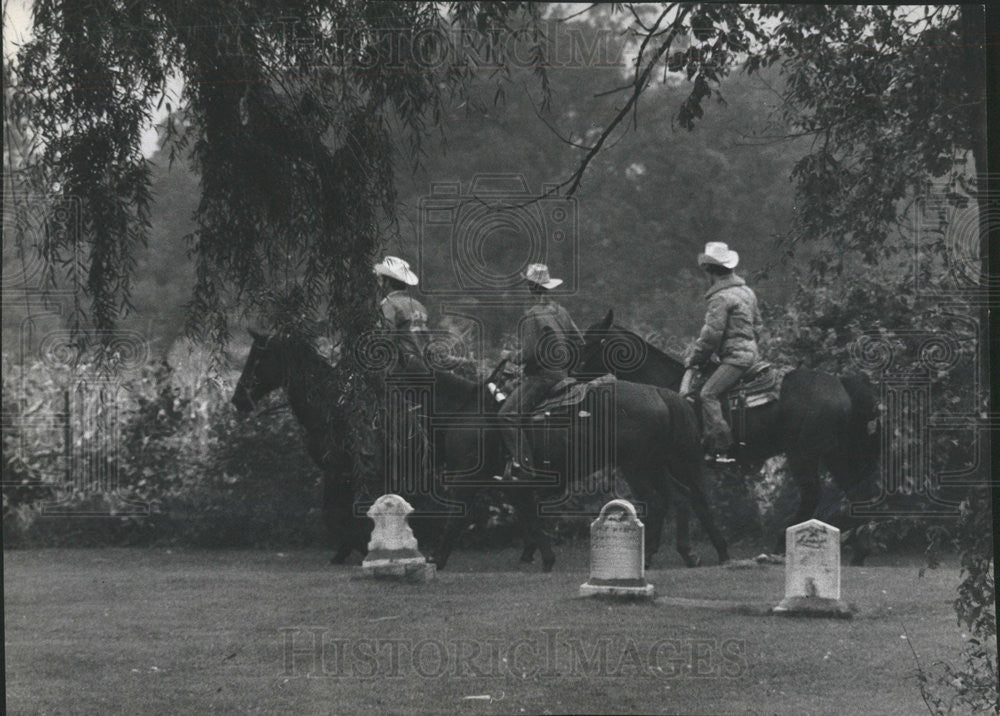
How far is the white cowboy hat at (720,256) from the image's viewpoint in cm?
783

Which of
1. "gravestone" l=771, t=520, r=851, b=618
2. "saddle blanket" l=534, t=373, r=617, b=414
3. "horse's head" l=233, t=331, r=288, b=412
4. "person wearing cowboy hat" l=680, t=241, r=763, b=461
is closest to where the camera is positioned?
"horse's head" l=233, t=331, r=288, b=412

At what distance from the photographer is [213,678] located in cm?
A: 712

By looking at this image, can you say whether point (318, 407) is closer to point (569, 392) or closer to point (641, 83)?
point (569, 392)

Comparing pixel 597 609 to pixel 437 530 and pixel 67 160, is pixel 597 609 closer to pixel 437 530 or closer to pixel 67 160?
pixel 437 530

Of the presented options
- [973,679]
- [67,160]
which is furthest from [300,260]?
[973,679]

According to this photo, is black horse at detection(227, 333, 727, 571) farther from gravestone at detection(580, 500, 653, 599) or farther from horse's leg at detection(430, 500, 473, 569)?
gravestone at detection(580, 500, 653, 599)

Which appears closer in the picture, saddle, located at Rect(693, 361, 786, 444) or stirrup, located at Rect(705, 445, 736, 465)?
saddle, located at Rect(693, 361, 786, 444)

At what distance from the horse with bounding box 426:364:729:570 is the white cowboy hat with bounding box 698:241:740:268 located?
0.89 m

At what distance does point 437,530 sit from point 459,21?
10.8 feet

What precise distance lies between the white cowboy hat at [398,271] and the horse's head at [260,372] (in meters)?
0.75

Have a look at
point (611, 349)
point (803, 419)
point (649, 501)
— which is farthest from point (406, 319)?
point (803, 419)

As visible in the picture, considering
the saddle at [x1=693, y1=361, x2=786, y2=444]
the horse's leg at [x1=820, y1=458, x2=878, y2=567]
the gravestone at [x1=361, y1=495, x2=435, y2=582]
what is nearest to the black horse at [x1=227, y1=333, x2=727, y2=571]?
the gravestone at [x1=361, y1=495, x2=435, y2=582]

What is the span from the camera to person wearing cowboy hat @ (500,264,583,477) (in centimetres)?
774

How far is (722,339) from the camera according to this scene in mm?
8008
